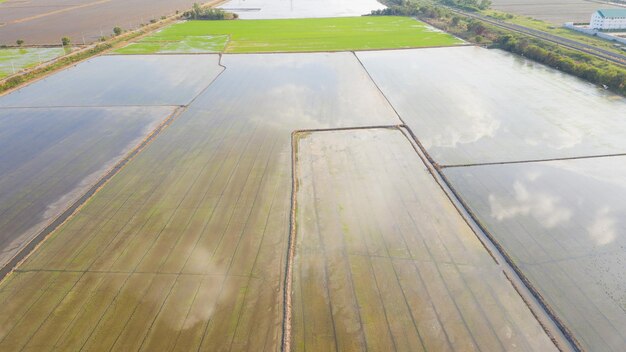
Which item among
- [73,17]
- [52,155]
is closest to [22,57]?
[52,155]

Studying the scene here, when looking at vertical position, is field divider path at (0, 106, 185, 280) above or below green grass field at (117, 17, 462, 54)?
below

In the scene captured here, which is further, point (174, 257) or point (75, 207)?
point (75, 207)

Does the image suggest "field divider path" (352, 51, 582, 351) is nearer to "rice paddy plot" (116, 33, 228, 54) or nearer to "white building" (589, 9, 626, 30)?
"rice paddy plot" (116, 33, 228, 54)

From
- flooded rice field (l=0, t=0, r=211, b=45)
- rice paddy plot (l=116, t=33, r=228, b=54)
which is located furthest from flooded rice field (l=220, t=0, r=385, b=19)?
rice paddy plot (l=116, t=33, r=228, b=54)

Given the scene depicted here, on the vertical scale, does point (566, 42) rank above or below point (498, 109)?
above

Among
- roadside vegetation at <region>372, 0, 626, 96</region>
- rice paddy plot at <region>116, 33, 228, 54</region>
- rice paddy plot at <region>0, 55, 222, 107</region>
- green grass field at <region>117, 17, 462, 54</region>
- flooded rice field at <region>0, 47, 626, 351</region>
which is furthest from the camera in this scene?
green grass field at <region>117, 17, 462, 54</region>

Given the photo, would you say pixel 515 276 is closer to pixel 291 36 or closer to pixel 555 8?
pixel 291 36

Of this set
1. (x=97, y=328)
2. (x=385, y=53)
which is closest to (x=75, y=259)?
(x=97, y=328)

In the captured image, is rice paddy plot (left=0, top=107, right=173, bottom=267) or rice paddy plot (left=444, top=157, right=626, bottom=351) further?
rice paddy plot (left=0, top=107, right=173, bottom=267)
